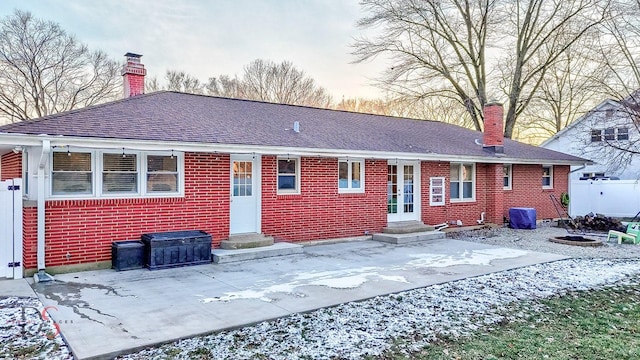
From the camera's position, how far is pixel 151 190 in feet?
27.8

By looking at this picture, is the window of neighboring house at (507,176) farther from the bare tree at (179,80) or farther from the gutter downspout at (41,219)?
the bare tree at (179,80)

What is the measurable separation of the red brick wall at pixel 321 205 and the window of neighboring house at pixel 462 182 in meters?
3.08

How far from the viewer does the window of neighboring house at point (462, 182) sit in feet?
45.8

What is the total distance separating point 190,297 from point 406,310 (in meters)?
A: 3.08

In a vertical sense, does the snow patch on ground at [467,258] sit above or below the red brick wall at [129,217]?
below

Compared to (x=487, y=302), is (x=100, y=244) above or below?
above

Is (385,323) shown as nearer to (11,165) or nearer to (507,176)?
(11,165)

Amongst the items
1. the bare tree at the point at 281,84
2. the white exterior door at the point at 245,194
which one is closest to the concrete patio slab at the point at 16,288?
the white exterior door at the point at 245,194

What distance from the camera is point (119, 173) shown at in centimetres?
812

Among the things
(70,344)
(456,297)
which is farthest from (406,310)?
(70,344)

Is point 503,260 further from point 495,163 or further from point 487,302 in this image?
point 495,163

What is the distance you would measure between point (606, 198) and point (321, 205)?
15264mm

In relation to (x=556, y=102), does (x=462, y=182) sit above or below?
below

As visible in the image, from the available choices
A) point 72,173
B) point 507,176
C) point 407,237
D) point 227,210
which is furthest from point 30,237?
point 507,176
